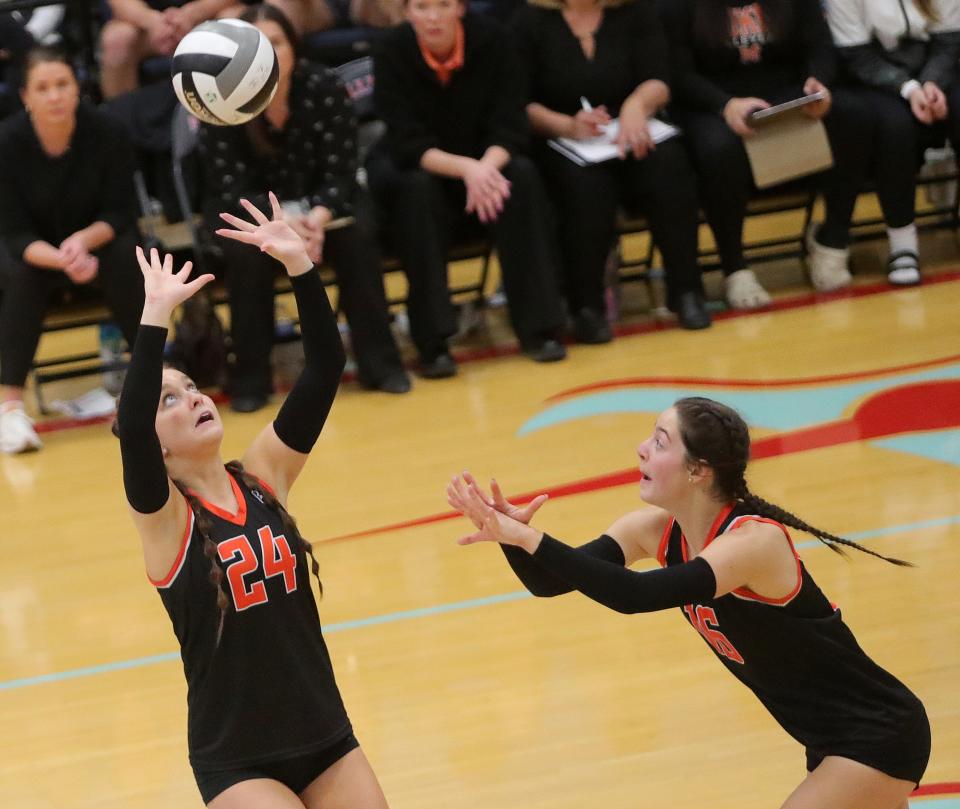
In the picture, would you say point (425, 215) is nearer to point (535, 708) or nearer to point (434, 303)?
point (434, 303)

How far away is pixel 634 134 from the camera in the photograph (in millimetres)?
7543

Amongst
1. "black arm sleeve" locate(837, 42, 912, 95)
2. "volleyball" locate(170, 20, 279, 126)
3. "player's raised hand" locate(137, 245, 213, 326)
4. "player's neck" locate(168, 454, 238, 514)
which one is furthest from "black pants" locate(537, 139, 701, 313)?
"player's raised hand" locate(137, 245, 213, 326)

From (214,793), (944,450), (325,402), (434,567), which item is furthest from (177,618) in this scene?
(944,450)

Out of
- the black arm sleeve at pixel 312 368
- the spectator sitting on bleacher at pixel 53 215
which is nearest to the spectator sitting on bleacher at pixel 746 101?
the spectator sitting on bleacher at pixel 53 215

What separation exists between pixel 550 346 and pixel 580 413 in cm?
81

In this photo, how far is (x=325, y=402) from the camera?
137 inches

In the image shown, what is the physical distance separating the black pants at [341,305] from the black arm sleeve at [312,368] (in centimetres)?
369

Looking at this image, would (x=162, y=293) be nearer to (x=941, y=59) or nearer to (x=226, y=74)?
(x=226, y=74)

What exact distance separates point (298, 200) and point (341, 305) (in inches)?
21.7

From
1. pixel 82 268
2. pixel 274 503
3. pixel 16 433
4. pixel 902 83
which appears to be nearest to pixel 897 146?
pixel 902 83

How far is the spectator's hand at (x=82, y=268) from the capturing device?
6.93 metres

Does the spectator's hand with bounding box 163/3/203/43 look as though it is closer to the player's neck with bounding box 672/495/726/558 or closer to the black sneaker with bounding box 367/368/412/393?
the black sneaker with bounding box 367/368/412/393

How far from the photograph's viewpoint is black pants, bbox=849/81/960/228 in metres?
7.83

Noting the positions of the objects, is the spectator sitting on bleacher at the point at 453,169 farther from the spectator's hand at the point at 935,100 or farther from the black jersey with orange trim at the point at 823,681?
the black jersey with orange trim at the point at 823,681
